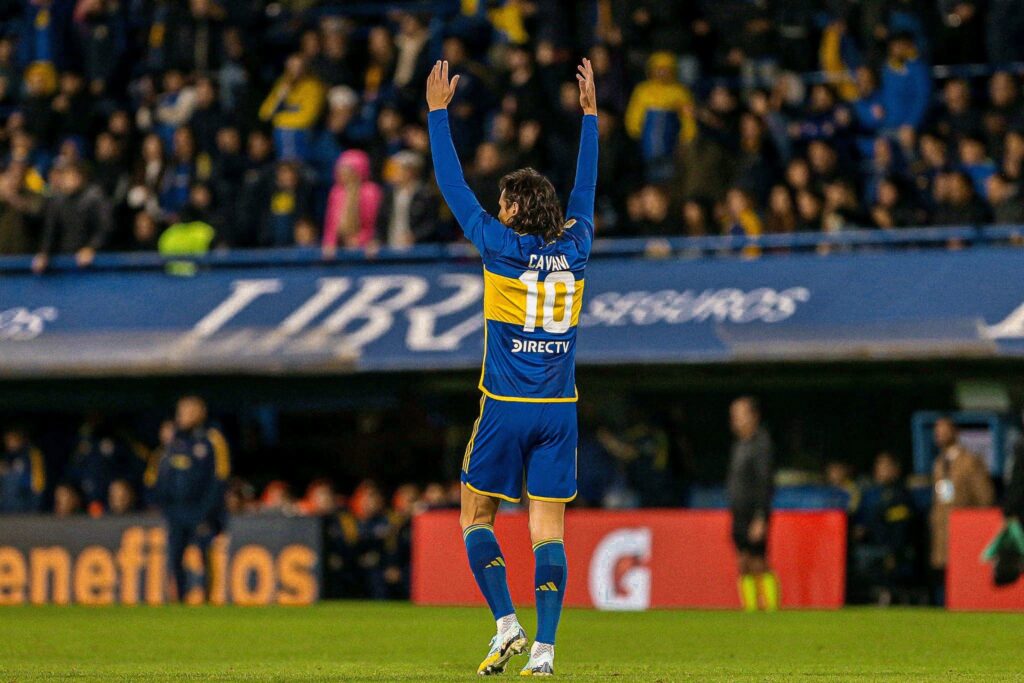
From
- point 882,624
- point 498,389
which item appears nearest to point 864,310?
point 882,624

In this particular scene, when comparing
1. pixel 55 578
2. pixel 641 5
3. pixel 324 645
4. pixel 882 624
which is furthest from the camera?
pixel 641 5

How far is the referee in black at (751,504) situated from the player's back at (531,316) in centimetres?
824

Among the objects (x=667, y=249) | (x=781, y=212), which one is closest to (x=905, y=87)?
(x=781, y=212)

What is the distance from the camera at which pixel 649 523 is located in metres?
17.3

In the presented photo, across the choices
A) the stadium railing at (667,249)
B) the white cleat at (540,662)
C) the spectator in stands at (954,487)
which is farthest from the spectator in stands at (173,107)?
the white cleat at (540,662)

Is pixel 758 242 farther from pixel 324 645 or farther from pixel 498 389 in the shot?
pixel 498 389

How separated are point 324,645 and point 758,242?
7.71 meters

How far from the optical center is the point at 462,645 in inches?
446

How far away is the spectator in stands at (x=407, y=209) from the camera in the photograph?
1923 cm

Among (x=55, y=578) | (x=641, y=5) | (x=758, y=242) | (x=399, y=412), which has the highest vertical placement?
(x=641, y=5)

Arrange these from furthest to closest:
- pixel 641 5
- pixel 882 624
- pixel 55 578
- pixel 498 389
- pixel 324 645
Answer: pixel 641 5, pixel 55 578, pixel 882 624, pixel 324 645, pixel 498 389

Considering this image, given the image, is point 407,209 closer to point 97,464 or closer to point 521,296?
point 97,464

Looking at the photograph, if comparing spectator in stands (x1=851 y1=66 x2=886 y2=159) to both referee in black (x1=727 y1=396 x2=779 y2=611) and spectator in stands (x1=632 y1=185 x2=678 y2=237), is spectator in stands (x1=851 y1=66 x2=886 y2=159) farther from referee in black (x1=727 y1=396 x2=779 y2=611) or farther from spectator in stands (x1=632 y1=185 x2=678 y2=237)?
referee in black (x1=727 y1=396 x2=779 y2=611)

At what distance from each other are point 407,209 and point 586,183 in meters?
11.0
